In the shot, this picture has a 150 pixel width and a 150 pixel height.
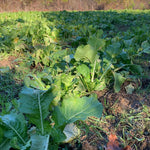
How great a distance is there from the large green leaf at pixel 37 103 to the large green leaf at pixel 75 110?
3.1 inches

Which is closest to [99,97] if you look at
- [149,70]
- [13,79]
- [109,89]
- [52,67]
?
[109,89]

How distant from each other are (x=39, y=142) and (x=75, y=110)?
285 millimetres

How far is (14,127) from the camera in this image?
3.19 feet

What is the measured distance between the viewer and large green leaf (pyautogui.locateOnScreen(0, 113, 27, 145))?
3.14 feet

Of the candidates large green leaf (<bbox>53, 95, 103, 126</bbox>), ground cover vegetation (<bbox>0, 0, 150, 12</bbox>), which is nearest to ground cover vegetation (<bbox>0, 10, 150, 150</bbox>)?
large green leaf (<bbox>53, 95, 103, 126</bbox>)

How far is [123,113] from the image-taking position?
1.43 m

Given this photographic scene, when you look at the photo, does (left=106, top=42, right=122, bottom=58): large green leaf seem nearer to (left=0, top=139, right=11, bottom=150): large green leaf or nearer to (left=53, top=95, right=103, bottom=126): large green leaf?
(left=53, top=95, right=103, bottom=126): large green leaf

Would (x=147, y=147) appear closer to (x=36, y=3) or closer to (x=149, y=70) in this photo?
(x=149, y=70)

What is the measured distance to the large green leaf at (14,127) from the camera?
0.96 m

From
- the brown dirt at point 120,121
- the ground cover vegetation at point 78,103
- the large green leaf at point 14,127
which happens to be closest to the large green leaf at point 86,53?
the ground cover vegetation at point 78,103

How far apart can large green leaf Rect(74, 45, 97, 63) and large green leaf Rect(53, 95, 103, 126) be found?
0.64 meters

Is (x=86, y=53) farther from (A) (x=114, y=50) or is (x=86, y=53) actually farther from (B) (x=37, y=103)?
(B) (x=37, y=103)

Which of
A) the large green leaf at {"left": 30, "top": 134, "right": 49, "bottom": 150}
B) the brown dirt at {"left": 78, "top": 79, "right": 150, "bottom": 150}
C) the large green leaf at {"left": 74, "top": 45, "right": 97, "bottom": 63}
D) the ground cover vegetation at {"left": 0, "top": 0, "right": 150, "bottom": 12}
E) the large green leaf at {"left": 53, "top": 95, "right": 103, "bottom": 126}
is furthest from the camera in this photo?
the ground cover vegetation at {"left": 0, "top": 0, "right": 150, "bottom": 12}

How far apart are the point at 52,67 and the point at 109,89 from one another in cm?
75
